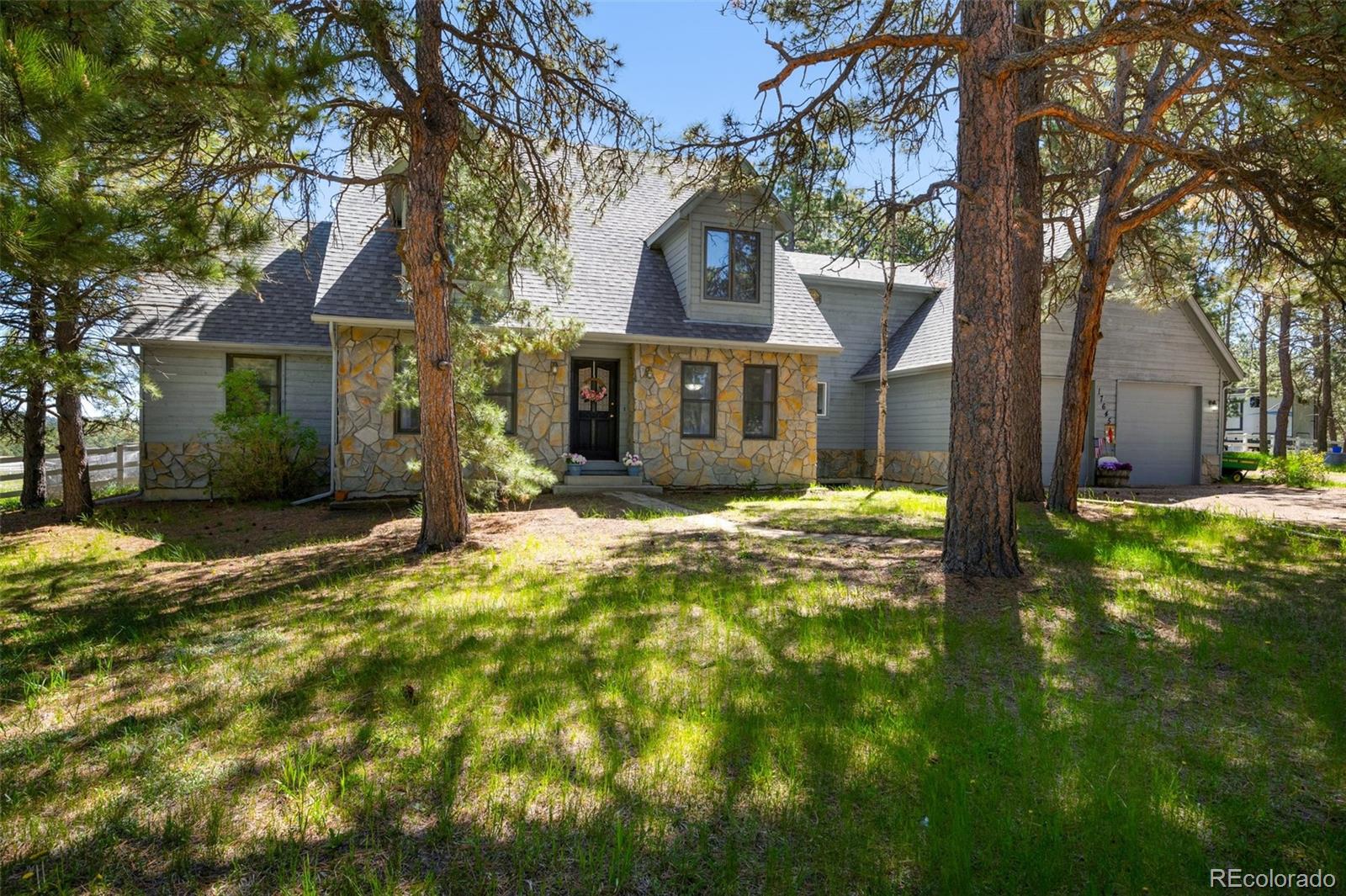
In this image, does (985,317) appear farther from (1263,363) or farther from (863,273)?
(1263,363)

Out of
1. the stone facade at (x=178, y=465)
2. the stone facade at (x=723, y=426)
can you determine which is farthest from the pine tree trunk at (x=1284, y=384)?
the stone facade at (x=178, y=465)

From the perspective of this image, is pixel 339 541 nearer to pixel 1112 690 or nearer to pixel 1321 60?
pixel 1112 690

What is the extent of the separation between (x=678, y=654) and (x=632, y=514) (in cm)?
562

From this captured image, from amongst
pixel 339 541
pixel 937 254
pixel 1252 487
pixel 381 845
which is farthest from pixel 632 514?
pixel 1252 487

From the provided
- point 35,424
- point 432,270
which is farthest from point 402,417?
point 35,424

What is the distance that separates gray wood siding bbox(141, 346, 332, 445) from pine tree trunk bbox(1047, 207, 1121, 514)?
42.3 ft

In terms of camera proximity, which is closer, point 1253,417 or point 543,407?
point 543,407

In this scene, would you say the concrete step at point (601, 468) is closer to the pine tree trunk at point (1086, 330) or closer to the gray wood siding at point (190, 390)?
the gray wood siding at point (190, 390)

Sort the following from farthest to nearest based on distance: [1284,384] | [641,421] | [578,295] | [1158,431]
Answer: [1284,384]
[1158,431]
[641,421]
[578,295]

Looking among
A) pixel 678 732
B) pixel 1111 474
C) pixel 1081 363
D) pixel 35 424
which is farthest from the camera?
pixel 1111 474

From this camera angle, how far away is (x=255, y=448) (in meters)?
11.6

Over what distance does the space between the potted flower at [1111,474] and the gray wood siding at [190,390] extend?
16.4m

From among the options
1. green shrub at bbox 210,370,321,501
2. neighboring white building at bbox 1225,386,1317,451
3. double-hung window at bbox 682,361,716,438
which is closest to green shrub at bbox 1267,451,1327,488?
double-hung window at bbox 682,361,716,438

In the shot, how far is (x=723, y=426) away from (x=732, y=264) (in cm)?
311
